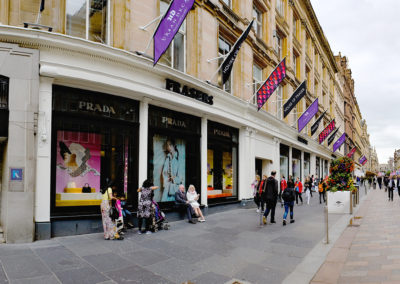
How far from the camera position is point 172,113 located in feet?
37.1

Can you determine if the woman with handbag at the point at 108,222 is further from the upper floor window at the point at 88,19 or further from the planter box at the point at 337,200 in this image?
the planter box at the point at 337,200

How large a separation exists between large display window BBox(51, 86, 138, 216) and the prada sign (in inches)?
59.5

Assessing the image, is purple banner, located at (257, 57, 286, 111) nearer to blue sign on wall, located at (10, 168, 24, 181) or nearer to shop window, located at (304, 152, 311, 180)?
blue sign on wall, located at (10, 168, 24, 181)

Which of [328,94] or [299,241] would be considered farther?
[328,94]

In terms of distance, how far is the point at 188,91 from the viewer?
37.8 ft

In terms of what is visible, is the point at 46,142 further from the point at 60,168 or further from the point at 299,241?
the point at 299,241

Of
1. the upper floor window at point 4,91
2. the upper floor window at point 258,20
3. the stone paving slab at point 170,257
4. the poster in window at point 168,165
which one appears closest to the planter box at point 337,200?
the stone paving slab at point 170,257

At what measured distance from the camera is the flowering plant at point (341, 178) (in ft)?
39.0

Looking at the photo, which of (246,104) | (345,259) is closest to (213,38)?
(246,104)

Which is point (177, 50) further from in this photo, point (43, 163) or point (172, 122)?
point (43, 163)

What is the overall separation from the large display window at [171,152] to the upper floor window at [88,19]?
2.92 metres

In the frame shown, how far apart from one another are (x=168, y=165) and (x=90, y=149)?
3233 mm

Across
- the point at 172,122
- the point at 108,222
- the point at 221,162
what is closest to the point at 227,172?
the point at 221,162

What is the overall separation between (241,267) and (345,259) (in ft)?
7.75
